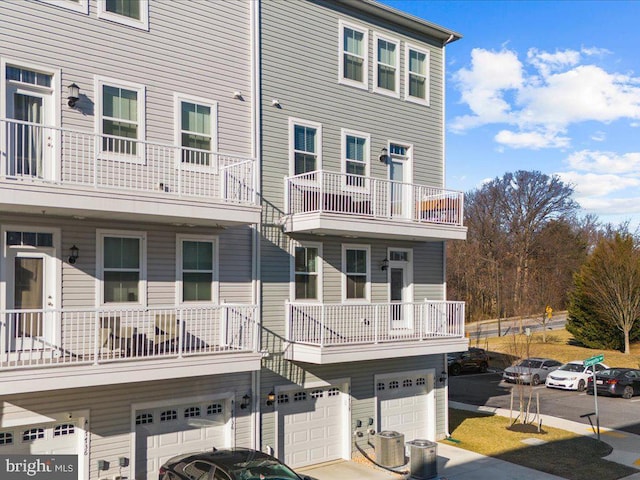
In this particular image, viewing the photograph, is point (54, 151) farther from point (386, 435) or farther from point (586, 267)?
point (586, 267)

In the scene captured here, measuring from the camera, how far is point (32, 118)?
431 inches

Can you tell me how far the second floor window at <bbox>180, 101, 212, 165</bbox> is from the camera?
41.8 ft

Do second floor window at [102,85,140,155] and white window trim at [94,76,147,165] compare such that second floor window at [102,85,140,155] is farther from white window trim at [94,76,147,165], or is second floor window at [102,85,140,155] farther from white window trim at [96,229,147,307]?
white window trim at [96,229,147,307]

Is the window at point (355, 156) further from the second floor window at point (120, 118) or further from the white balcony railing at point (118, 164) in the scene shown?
the second floor window at point (120, 118)

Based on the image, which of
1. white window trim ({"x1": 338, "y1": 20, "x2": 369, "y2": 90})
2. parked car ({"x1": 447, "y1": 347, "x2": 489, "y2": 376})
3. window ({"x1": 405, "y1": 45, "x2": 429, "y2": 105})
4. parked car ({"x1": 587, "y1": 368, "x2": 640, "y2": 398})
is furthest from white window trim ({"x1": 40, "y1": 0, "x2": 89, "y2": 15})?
parked car ({"x1": 447, "y1": 347, "x2": 489, "y2": 376})

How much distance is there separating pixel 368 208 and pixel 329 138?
2.14 metres

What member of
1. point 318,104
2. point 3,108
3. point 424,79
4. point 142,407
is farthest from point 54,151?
point 424,79

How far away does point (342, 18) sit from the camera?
15.7m

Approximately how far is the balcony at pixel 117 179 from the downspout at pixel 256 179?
13.0 inches

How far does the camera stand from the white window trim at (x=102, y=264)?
11359mm

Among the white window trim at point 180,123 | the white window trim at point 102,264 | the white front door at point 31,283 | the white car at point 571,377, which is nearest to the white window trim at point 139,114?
the white window trim at point 180,123

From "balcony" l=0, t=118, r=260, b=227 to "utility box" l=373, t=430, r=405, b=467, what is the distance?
655 centimetres

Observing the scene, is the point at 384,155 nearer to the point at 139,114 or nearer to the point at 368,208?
the point at 368,208

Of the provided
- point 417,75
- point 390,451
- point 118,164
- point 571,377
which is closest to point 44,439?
point 118,164
